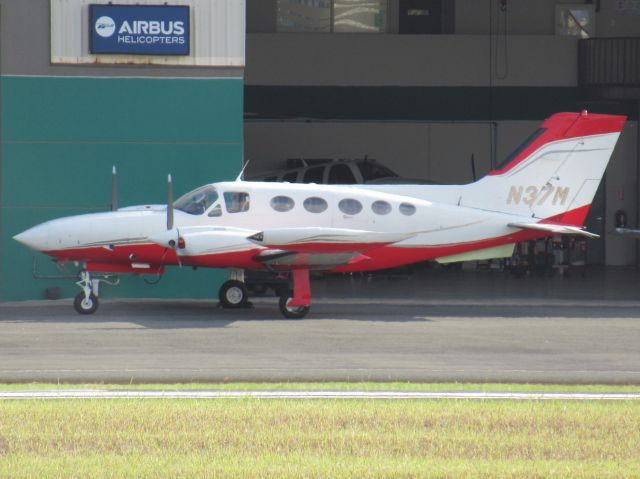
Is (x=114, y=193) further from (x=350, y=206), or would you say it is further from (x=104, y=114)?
(x=350, y=206)

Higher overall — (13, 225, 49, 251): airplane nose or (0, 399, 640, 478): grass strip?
(13, 225, 49, 251): airplane nose

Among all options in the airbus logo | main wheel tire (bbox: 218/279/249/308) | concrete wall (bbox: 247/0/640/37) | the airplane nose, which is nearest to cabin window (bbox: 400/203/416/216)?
main wheel tire (bbox: 218/279/249/308)

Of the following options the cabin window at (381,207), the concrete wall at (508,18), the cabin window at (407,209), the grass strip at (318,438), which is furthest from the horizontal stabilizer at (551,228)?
the concrete wall at (508,18)

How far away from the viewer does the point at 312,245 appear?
20.0 metres

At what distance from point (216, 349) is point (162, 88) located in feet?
27.8

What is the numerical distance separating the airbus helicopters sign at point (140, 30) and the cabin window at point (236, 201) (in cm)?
382

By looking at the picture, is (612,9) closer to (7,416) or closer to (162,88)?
(162,88)

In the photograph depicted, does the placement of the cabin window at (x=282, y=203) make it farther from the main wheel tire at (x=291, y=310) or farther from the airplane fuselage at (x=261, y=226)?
the main wheel tire at (x=291, y=310)

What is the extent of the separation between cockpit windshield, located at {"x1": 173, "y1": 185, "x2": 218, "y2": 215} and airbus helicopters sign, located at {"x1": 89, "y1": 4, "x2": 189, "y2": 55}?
3.66 metres

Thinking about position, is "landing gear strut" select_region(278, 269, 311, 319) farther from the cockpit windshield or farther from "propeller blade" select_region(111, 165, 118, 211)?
"propeller blade" select_region(111, 165, 118, 211)

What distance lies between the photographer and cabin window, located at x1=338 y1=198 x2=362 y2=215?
21016 millimetres

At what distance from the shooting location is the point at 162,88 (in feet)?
76.4

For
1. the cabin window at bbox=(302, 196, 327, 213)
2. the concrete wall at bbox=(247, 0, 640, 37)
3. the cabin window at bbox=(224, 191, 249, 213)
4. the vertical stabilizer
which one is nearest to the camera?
the cabin window at bbox=(224, 191, 249, 213)

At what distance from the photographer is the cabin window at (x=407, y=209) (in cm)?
2109
